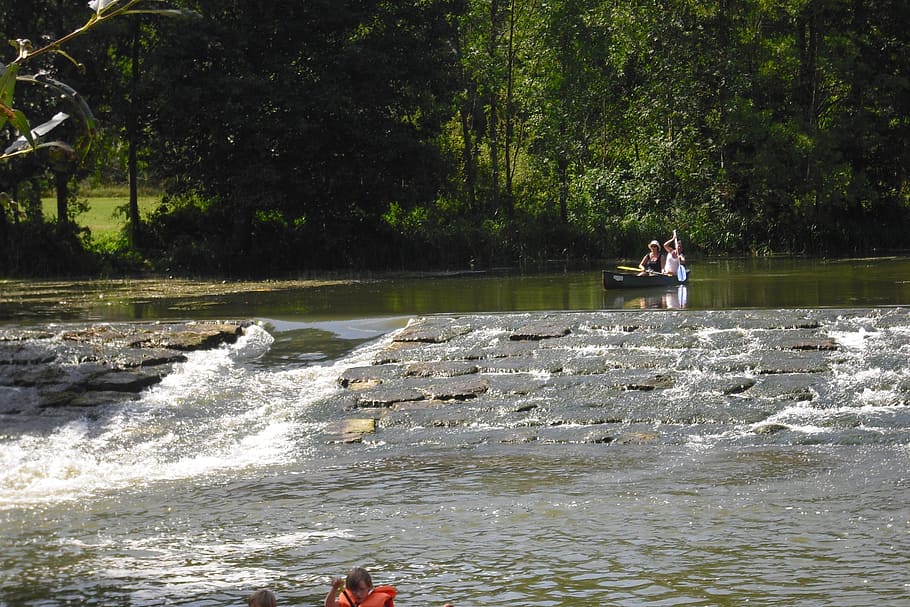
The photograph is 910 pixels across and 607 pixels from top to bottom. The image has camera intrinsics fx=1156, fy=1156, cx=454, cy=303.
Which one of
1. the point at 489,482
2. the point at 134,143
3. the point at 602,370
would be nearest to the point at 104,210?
the point at 134,143

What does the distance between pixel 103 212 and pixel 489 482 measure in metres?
38.6

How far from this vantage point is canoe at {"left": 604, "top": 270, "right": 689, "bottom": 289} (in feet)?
69.1

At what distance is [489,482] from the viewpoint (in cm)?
973

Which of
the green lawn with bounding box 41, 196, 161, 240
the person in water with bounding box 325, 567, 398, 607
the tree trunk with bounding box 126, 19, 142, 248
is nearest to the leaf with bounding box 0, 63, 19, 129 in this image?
the person in water with bounding box 325, 567, 398, 607

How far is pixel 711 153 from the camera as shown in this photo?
35656mm

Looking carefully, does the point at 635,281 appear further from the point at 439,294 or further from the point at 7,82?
the point at 7,82

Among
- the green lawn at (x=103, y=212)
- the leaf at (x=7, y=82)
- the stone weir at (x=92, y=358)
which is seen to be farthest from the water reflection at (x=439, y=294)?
the leaf at (x=7, y=82)

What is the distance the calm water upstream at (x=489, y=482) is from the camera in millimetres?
7250

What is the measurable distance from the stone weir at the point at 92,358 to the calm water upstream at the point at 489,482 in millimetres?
260

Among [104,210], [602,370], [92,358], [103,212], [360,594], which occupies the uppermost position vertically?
[104,210]

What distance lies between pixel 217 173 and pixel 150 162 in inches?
106

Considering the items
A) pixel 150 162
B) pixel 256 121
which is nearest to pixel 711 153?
pixel 256 121

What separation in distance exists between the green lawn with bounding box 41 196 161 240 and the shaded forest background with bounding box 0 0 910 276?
1.97m

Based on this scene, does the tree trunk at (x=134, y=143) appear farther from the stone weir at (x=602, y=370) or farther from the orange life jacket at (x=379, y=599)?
the orange life jacket at (x=379, y=599)
